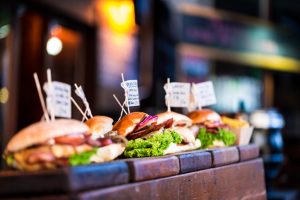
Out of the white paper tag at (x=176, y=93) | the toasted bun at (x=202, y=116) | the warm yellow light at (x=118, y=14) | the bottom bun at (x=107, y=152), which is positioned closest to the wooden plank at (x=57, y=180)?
the bottom bun at (x=107, y=152)

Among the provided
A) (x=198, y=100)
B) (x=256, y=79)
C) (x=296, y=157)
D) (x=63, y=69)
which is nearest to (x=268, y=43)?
(x=256, y=79)

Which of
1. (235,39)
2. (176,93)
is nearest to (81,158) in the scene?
(176,93)

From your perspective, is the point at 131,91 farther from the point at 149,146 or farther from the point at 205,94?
the point at 205,94

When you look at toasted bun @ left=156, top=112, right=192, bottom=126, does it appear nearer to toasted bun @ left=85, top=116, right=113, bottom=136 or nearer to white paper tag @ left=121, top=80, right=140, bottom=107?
white paper tag @ left=121, top=80, right=140, bottom=107

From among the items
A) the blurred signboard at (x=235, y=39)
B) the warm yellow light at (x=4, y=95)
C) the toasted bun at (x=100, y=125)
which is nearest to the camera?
the toasted bun at (x=100, y=125)

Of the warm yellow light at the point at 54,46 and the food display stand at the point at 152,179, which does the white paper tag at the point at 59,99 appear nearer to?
the food display stand at the point at 152,179

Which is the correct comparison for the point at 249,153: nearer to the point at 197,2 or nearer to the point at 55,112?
the point at 55,112
